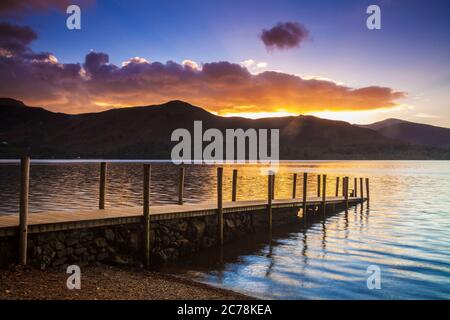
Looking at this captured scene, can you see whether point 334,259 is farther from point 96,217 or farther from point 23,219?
point 23,219

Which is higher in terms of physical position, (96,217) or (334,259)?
(96,217)

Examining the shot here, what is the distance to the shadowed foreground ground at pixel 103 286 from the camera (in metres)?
9.59

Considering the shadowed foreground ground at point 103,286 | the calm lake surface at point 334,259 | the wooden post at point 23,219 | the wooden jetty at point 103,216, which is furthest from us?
the calm lake surface at point 334,259

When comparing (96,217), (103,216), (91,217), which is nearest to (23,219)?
(91,217)

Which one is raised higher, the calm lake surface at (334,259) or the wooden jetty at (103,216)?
the wooden jetty at (103,216)

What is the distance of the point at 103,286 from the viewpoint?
428 inches

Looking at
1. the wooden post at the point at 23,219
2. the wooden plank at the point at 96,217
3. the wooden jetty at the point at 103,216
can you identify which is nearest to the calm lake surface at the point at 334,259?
the wooden jetty at the point at 103,216

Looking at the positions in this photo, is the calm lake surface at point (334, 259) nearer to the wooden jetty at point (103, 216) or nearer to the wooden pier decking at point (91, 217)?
the wooden jetty at point (103, 216)

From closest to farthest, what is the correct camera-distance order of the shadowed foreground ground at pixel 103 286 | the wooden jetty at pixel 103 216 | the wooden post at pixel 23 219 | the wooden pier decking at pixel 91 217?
the shadowed foreground ground at pixel 103 286, the wooden post at pixel 23 219, the wooden jetty at pixel 103 216, the wooden pier decking at pixel 91 217

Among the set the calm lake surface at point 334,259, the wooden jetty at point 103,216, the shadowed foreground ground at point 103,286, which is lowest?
the calm lake surface at point 334,259

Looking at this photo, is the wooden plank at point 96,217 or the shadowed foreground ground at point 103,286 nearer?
the shadowed foreground ground at point 103,286

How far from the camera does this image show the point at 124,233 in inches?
582

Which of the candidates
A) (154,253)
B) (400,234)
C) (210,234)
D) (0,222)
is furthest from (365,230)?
(0,222)
